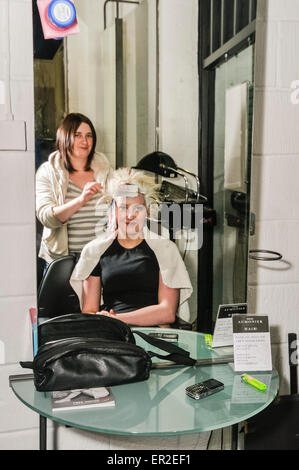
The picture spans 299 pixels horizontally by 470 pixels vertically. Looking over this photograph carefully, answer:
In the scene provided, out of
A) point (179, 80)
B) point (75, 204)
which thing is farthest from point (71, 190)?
point (179, 80)

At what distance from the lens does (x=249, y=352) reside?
150 cm

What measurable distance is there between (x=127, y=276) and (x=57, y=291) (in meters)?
0.20

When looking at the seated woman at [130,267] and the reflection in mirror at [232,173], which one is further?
the reflection in mirror at [232,173]

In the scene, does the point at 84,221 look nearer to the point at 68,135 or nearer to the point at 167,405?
the point at 68,135

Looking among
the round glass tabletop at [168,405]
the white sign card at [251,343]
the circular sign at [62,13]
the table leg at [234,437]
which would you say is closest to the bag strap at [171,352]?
the round glass tabletop at [168,405]

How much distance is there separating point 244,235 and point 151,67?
0.57m

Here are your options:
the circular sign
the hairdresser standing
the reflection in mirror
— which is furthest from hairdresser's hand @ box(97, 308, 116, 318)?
the circular sign

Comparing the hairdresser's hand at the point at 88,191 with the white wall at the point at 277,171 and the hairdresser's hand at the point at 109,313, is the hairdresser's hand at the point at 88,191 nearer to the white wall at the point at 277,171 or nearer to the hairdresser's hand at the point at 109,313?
the hairdresser's hand at the point at 109,313

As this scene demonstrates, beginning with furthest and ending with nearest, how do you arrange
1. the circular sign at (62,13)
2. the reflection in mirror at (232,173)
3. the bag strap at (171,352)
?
the reflection in mirror at (232,173) → the bag strap at (171,352) → the circular sign at (62,13)

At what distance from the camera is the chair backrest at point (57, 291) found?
1499mm

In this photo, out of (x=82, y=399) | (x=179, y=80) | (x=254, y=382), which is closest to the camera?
(x=82, y=399)

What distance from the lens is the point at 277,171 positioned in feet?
5.70

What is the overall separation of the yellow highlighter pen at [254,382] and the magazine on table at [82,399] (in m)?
0.37

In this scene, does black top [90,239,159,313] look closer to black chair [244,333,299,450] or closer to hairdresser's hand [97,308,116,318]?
hairdresser's hand [97,308,116,318]
